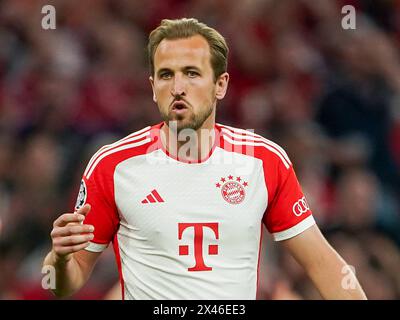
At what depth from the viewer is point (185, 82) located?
4055mm

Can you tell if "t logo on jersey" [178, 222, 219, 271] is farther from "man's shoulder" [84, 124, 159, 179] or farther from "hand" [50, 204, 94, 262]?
"hand" [50, 204, 94, 262]

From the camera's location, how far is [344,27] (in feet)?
25.8

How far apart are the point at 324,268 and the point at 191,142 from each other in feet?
2.60

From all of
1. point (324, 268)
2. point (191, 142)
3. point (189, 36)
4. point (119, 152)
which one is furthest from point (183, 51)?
point (324, 268)

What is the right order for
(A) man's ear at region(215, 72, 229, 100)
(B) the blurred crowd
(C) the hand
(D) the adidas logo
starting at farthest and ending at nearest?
(B) the blurred crowd → (A) man's ear at region(215, 72, 229, 100) → (D) the adidas logo → (C) the hand

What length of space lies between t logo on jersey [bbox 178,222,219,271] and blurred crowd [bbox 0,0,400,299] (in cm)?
205

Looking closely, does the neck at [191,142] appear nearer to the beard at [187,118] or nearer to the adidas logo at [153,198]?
the beard at [187,118]

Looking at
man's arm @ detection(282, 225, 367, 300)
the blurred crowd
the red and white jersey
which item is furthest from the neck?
the blurred crowd

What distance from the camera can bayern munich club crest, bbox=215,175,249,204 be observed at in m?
4.16

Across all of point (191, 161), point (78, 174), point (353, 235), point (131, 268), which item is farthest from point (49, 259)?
point (353, 235)

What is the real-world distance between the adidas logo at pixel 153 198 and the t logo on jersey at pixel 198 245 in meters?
0.15

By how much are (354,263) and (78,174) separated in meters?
1.99

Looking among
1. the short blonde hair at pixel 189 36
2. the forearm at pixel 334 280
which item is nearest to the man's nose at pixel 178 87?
the short blonde hair at pixel 189 36

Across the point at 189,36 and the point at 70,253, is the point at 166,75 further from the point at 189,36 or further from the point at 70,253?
the point at 70,253
